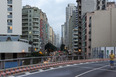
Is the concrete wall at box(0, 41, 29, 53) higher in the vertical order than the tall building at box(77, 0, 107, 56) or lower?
lower

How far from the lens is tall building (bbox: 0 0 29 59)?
59.4 meters

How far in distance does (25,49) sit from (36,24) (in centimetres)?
4476

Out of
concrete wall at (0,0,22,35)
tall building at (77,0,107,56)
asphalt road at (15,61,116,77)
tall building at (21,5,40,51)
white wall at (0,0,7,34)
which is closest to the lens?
asphalt road at (15,61,116,77)

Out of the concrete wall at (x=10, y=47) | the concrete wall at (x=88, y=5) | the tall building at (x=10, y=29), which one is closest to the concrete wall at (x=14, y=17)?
the tall building at (x=10, y=29)

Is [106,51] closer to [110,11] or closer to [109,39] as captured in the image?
[109,39]

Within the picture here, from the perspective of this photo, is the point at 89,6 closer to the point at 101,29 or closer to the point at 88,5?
the point at 88,5

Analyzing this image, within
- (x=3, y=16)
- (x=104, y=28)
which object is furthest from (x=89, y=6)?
(x=3, y=16)

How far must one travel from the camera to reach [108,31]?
70.2m

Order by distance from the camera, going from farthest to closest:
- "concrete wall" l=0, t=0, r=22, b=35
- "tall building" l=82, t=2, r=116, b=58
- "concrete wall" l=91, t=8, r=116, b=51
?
1. "tall building" l=82, t=2, r=116, b=58
2. "concrete wall" l=91, t=8, r=116, b=51
3. "concrete wall" l=0, t=0, r=22, b=35

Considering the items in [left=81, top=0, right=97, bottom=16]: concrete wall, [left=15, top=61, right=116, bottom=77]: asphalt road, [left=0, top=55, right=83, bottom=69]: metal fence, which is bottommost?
[left=15, top=61, right=116, bottom=77]: asphalt road

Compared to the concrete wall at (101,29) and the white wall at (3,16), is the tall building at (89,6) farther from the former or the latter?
the white wall at (3,16)

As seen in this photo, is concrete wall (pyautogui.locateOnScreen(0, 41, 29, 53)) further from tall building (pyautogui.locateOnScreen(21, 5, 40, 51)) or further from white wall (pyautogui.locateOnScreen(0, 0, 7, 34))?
tall building (pyautogui.locateOnScreen(21, 5, 40, 51))

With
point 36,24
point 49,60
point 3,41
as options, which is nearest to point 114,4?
point 36,24

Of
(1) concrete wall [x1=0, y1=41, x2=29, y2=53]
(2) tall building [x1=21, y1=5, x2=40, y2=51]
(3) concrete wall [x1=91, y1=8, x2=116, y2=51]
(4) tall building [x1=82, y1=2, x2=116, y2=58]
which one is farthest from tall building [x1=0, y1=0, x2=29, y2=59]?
(2) tall building [x1=21, y1=5, x2=40, y2=51]
